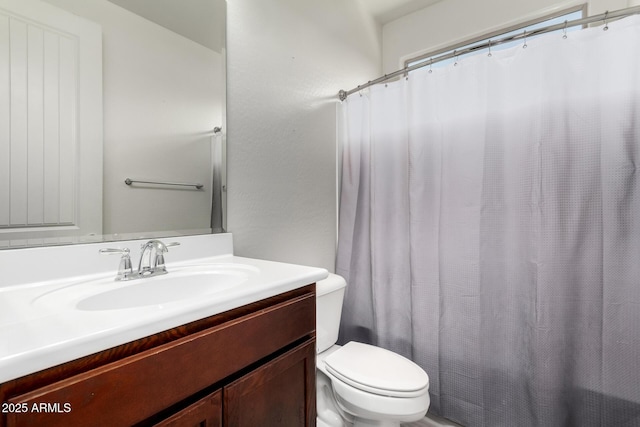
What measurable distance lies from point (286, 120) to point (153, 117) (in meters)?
0.64

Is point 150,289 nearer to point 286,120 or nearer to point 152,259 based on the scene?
point 152,259

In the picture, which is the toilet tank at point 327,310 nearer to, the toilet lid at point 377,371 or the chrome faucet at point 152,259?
the toilet lid at point 377,371

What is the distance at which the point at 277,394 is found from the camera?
0.82m

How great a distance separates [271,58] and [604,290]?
171 centimetres

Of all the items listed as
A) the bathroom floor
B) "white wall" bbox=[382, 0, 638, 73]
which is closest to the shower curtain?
the bathroom floor

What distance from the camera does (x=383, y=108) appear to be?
171cm

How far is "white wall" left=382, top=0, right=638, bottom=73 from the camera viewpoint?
1673 millimetres

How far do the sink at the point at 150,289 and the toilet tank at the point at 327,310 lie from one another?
1.43 feet

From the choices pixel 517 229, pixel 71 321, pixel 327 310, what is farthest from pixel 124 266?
pixel 517 229

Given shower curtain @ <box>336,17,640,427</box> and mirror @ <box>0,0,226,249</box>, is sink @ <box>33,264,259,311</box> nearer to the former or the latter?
mirror @ <box>0,0,226,249</box>

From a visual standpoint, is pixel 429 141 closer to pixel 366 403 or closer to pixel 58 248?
pixel 366 403

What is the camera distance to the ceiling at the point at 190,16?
3.59 ft

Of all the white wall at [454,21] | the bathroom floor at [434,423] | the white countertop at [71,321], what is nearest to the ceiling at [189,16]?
the white countertop at [71,321]

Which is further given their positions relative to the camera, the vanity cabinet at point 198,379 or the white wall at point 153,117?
the white wall at point 153,117
